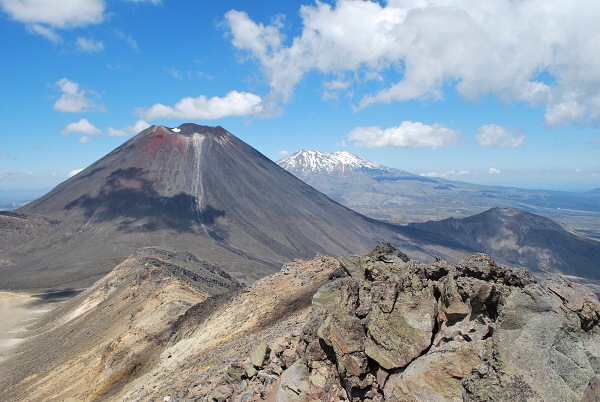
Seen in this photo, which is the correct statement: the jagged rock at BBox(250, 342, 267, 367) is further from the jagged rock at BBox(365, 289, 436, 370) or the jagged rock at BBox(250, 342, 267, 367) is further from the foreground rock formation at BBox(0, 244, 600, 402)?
the jagged rock at BBox(365, 289, 436, 370)

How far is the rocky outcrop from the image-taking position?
734cm

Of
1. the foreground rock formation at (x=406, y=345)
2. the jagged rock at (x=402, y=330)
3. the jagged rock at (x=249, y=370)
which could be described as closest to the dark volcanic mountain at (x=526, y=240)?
the foreground rock formation at (x=406, y=345)

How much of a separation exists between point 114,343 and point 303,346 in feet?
60.4

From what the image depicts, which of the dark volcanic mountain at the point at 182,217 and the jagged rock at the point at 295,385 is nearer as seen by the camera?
the jagged rock at the point at 295,385

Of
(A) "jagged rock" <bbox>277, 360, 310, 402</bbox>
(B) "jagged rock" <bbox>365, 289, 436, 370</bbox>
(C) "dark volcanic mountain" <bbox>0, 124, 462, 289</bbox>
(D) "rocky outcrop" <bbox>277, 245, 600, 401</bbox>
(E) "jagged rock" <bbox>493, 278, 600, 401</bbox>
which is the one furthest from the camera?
(C) "dark volcanic mountain" <bbox>0, 124, 462, 289</bbox>

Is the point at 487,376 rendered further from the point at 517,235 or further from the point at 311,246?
the point at 517,235

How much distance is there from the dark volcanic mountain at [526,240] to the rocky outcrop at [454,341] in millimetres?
147091

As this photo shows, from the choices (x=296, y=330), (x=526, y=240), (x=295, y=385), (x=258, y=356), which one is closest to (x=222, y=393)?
(x=258, y=356)

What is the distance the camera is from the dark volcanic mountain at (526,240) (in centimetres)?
14362

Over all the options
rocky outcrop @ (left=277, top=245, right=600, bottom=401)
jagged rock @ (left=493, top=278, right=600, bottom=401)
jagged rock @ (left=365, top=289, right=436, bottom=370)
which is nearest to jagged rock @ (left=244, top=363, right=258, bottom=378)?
rocky outcrop @ (left=277, top=245, right=600, bottom=401)

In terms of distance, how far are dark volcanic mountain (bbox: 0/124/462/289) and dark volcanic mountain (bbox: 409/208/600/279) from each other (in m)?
32.1

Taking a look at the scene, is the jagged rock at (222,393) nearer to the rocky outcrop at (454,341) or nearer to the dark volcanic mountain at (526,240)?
the rocky outcrop at (454,341)

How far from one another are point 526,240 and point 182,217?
12498 cm

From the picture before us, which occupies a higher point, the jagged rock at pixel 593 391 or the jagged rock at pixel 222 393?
the jagged rock at pixel 593 391
